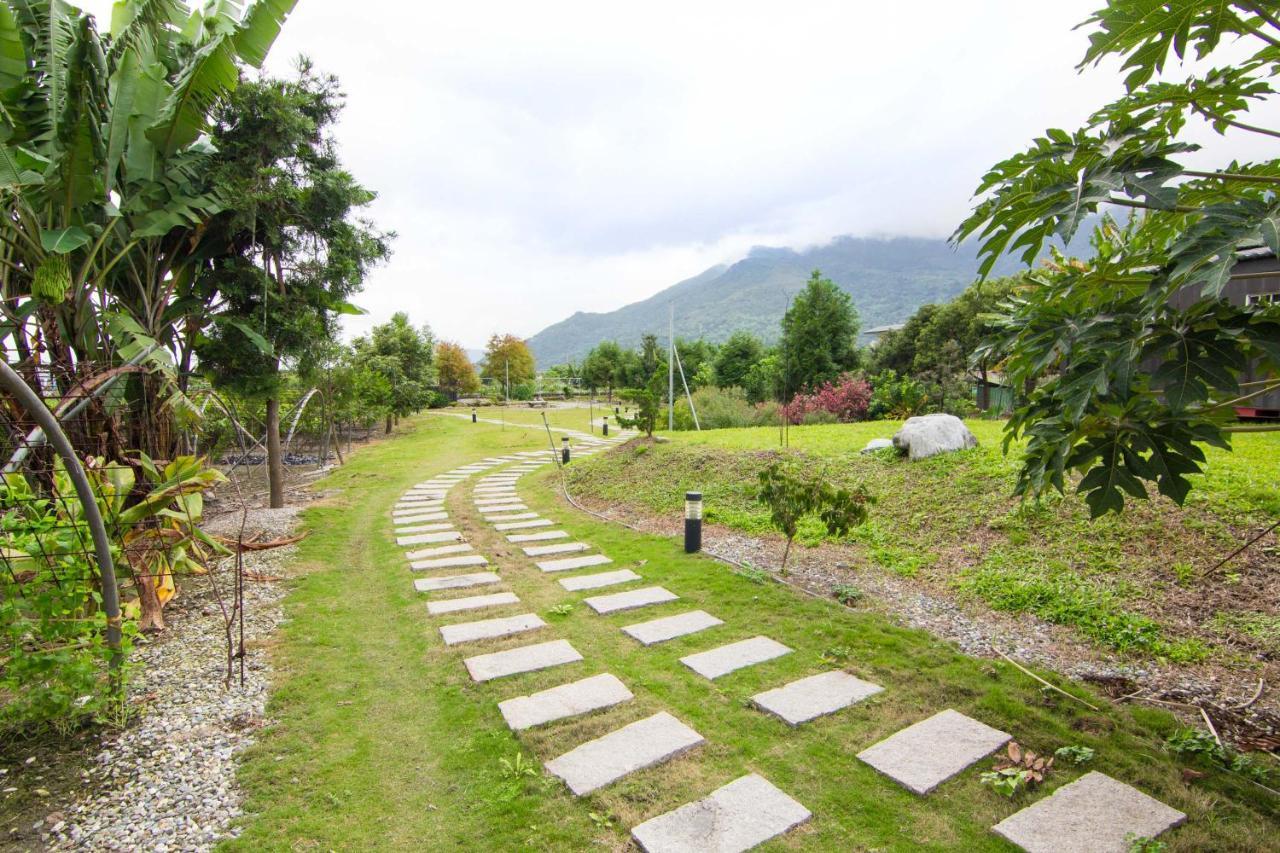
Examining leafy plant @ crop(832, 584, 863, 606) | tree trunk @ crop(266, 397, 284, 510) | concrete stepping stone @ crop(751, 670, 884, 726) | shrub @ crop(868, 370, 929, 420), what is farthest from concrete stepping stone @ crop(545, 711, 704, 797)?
shrub @ crop(868, 370, 929, 420)

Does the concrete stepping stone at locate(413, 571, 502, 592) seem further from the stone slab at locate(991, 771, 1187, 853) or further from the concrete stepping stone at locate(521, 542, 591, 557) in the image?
the stone slab at locate(991, 771, 1187, 853)

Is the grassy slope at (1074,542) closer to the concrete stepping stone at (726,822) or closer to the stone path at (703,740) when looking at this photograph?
the stone path at (703,740)

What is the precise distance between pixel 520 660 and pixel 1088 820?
118 inches

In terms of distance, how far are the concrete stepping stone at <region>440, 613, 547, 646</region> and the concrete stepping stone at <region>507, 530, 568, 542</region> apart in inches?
97.9

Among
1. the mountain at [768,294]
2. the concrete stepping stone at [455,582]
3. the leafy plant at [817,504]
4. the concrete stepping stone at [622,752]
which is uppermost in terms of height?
the mountain at [768,294]

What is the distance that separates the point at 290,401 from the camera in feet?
51.8

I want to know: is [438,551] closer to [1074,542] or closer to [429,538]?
[429,538]

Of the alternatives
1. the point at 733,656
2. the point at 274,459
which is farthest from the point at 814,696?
the point at 274,459

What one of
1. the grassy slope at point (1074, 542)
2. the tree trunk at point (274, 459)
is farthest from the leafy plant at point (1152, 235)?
the tree trunk at point (274, 459)

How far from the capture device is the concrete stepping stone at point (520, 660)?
12.1 ft

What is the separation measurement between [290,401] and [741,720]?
16339 millimetres

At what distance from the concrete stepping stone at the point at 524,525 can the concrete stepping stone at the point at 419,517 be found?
1.02 m

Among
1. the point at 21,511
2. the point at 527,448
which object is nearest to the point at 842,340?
the point at 527,448

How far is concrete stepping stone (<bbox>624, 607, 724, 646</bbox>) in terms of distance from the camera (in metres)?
4.18
